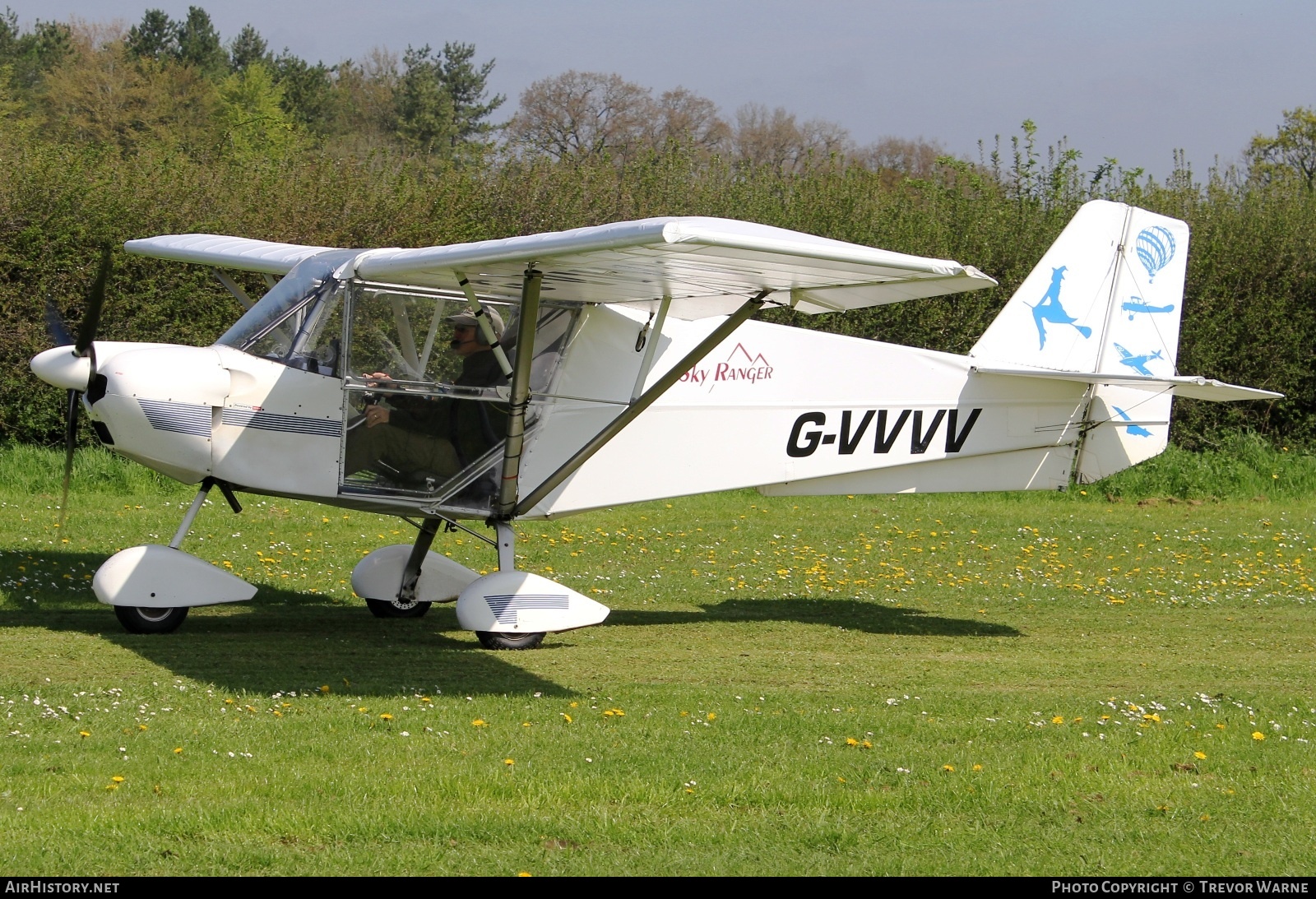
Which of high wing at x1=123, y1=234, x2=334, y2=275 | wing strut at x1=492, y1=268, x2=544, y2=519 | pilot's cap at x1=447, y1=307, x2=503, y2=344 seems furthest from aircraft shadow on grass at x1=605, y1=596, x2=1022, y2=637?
high wing at x1=123, y1=234, x2=334, y2=275

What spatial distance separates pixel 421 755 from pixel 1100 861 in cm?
283

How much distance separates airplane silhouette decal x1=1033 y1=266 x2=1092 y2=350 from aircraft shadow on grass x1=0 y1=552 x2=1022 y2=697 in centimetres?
244

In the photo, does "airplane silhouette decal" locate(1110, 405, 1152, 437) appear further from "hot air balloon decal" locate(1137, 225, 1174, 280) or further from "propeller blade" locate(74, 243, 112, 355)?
"propeller blade" locate(74, 243, 112, 355)

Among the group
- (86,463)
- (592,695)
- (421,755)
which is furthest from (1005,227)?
(421,755)

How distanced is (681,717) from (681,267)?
2583mm

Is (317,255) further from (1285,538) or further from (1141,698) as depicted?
(1285,538)

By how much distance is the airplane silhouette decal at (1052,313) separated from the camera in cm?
1045

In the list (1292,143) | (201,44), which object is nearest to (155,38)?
(201,44)

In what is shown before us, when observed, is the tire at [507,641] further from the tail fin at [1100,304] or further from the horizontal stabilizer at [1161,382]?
the tail fin at [1100,304]

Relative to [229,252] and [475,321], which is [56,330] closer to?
[229,252]

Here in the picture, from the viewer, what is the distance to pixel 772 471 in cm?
964

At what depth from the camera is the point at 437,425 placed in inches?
336

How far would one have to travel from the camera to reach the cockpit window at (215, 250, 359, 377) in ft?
27.3
